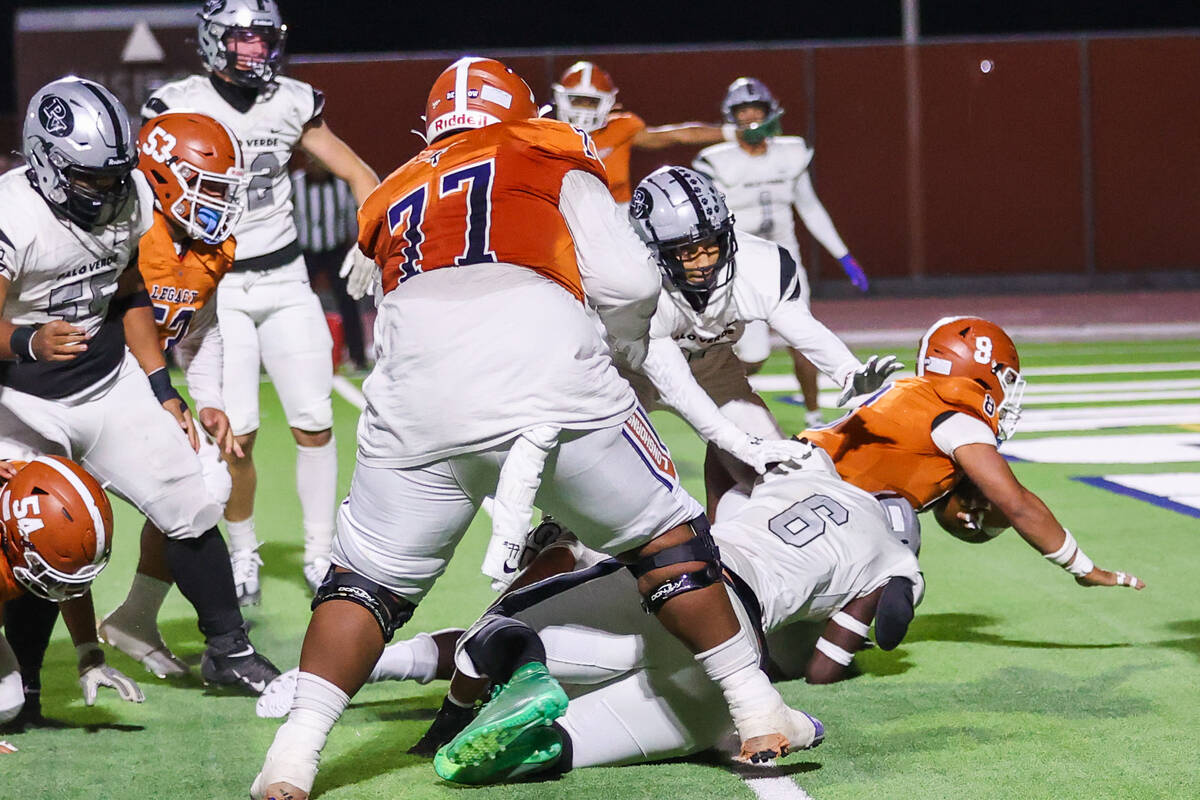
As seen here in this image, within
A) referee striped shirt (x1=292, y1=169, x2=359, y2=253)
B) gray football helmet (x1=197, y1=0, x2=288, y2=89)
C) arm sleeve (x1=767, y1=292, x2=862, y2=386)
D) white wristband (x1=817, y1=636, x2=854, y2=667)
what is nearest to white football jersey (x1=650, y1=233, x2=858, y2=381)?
arm sleeve (x1=767, y1=292, x2=862, y2=386)

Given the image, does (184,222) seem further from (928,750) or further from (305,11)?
(305,11)

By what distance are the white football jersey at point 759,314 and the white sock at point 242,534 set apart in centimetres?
175

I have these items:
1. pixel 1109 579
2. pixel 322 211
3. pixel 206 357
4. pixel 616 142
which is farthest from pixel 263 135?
pixel 322 211

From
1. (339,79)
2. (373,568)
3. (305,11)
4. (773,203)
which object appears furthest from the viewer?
(305,11)

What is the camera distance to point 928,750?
393 centimetres

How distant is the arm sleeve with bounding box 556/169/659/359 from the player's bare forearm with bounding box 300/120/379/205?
8.84 feet

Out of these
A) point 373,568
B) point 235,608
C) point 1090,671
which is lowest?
point 1090,671

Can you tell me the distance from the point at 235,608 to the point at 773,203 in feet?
20.4

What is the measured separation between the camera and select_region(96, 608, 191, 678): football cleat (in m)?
4.92

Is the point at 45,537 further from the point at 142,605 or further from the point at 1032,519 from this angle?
the point at 1032,519

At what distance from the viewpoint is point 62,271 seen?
4.38 meters

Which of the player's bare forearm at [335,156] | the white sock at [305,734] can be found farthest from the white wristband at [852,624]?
the player's bare forearm at [335,156]

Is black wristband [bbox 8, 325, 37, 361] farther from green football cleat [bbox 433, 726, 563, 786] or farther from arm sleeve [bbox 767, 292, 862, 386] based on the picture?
arm sleeve [bbox 767, 292, 862, 386]

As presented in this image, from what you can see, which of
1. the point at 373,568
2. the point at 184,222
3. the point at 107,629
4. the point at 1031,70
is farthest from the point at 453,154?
the point at 1031,70
